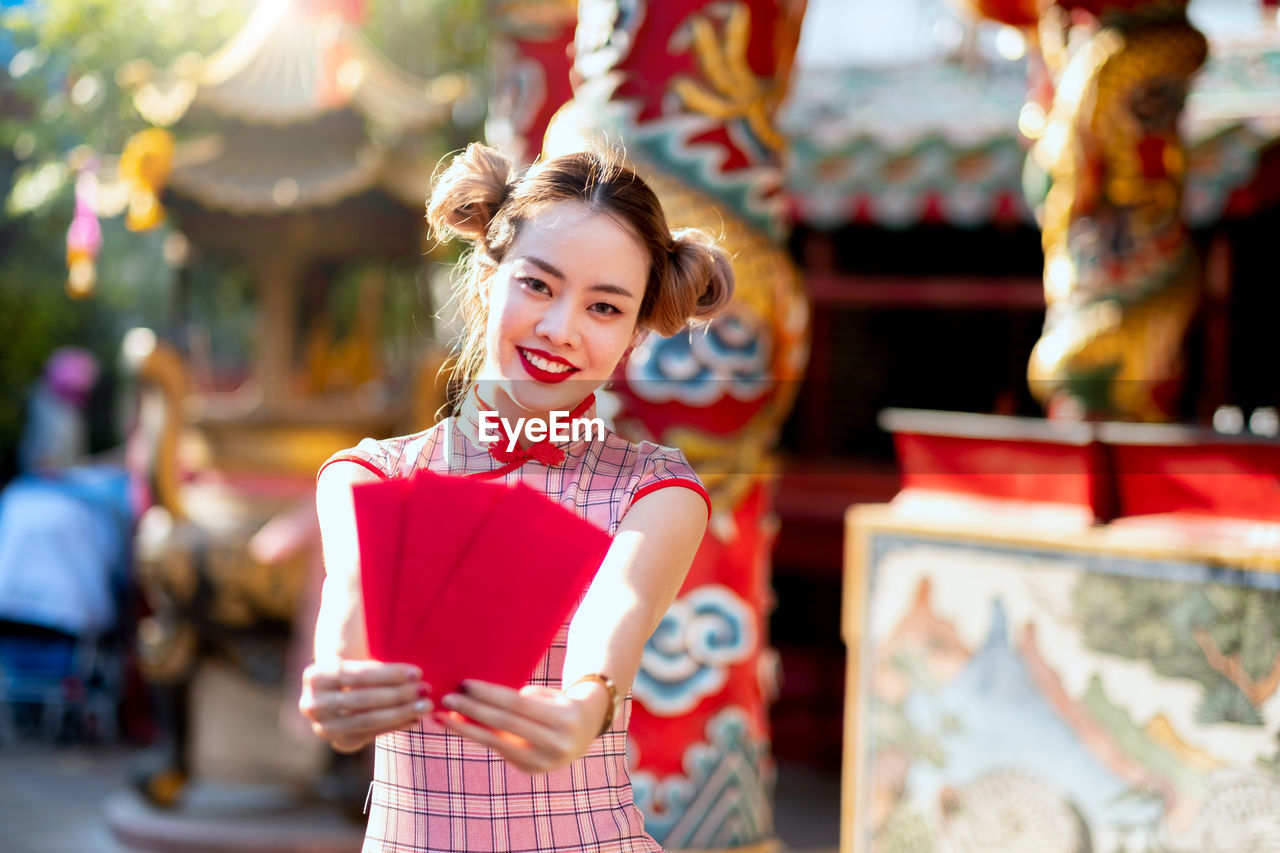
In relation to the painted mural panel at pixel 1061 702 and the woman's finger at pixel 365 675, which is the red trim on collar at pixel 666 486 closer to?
the woman's finger at pixel 365 675

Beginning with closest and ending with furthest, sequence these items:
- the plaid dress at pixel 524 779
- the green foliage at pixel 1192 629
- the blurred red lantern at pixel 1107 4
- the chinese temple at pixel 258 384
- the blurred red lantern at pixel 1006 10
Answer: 1. the plaid dress at pixel 524 779
2. the green foliage at pixel 1192 629
3. the blurred red lantern at pixel 1107 4
4. the blurred red lantern at pixel 1006 10
5. the chinese temple at pixel 258 384

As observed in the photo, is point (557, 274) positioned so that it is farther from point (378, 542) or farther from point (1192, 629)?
point (1192, 629)

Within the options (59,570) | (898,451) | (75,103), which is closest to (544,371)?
(898,451)

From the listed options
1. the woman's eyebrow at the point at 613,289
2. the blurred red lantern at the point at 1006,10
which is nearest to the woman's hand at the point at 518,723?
the woman's eyebrow at the point at 613,289

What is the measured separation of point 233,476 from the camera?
198 inches

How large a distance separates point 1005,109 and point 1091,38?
2870mm

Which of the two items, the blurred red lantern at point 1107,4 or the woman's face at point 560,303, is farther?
the blurred red lantern at point 1107,4

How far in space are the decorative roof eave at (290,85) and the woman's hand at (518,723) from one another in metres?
4.12

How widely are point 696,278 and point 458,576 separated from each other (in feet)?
1.63

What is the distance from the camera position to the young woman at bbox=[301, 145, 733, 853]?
1.32 metres

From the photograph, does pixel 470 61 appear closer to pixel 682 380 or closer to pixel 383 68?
pixel 383 68

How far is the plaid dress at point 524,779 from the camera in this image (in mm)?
1357

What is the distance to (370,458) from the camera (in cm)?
146

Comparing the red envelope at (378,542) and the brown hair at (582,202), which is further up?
the brown hair at (582,202)
